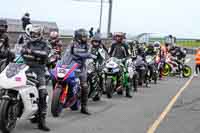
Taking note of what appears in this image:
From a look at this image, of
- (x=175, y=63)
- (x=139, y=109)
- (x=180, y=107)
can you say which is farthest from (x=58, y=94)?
(x=175, y=63)

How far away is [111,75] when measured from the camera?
16.1m

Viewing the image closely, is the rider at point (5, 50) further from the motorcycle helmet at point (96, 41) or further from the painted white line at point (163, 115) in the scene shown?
the painted white line at point (163, 115)

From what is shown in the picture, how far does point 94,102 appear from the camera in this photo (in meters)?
15.0

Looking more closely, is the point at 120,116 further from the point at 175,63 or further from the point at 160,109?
the point at 175,63

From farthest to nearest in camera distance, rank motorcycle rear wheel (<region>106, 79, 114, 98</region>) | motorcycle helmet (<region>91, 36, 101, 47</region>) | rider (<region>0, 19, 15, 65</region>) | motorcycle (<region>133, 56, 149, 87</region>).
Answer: motorcycle (<region>133, 56, 149, 87</region>) → motorcycle rear wheel (<region>106, 79, 114, 98</region>) → motorcycle helmet (<region>91, 36, 101, 47</region>) → rider (<region>0, 19, 15, 65</region>)

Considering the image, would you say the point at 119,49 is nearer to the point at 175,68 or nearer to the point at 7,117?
the point at 7,117

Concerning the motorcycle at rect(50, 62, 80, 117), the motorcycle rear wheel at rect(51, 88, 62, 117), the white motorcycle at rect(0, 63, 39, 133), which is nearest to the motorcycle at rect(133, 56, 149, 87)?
the motorcycle at rect(50, 62, 80, 117)

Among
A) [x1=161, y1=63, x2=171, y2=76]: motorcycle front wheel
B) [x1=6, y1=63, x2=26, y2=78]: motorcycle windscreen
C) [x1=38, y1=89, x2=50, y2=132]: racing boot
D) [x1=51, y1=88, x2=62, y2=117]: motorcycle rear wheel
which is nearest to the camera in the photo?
[x1=6, y1=63, x2=26, y2=78]: motorcycle windscreen

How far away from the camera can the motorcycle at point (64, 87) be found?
1142cm

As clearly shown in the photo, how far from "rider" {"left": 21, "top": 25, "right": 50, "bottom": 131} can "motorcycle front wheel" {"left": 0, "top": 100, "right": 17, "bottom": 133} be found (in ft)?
2.82

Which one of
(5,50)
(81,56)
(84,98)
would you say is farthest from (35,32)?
(84,98)

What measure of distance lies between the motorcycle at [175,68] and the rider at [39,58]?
1863 centimetres

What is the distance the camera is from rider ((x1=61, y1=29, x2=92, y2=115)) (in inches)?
486

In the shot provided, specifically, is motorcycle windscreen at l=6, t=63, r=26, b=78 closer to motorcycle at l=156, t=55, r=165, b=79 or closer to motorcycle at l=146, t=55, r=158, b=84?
motorcycle at l=146, t=55, r=158, b=84
